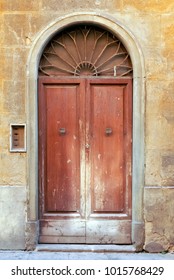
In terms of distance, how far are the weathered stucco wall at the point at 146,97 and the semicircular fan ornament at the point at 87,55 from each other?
349mm

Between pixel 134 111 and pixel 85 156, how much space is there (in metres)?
1.12

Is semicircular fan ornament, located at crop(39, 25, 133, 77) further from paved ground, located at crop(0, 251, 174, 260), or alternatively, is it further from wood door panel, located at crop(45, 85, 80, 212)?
paved ground, located at crop(0, 251, 174, 260)

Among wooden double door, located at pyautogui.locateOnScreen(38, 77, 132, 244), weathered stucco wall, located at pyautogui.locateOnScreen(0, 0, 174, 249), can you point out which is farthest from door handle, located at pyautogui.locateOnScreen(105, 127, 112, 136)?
weathered stucco wall, located at pyautogui.locateOnScreen(0, 0, 174, 249)

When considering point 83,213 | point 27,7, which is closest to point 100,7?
point 27,7

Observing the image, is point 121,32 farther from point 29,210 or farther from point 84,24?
point 29,210

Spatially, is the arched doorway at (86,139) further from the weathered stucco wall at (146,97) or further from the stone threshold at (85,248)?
the weathered stucco wall at (146,97)

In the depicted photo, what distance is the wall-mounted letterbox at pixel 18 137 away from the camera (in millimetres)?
→ 6172

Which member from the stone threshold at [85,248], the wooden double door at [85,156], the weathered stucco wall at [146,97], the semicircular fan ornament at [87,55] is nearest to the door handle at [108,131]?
the wooden double door at [85,156]

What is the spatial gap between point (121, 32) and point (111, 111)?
1.31m

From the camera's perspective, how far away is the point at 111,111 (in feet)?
20.7

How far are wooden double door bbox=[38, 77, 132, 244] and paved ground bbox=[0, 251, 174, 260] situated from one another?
267 millimetres

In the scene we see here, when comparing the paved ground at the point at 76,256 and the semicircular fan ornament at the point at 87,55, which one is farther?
the semicircular fan ornament at the point at 87,55

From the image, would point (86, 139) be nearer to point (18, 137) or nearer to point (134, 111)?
point (134, 111)

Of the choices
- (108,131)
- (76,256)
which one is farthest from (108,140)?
(76,256)
